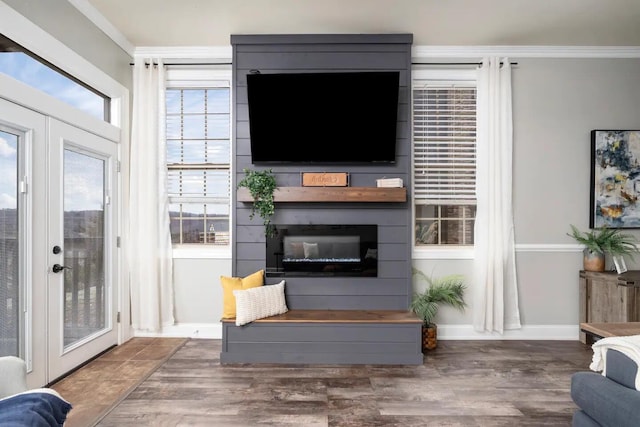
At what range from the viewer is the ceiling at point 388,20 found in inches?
132

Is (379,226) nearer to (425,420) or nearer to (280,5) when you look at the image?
(425,420)

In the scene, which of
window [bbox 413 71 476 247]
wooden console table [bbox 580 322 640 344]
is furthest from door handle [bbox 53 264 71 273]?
wooden console table [bbox 580 322 640 344]

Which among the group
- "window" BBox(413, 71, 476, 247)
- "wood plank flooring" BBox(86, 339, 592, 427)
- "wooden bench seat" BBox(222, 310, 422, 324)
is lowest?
"wood plank flooring" BBox(86, 339, 592, 427)

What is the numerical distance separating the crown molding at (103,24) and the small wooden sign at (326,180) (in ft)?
7.45

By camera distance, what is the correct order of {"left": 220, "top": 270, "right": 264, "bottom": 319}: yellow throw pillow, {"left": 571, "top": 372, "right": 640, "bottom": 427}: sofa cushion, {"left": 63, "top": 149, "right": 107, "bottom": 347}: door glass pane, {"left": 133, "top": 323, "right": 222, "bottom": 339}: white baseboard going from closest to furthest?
{"left": 571, "top": 372, "right": 640, "bottom": 427}: sofa cushion, {"left": 63, "top": 149, "right": 107, "bottom": 347}: door glass pane, {"left": 220, "top": 270, "right": 264, "bottom": 319}: yellow throw pillow, {"left": 133, "top": 323, "right": 222, "bottom": 339}: white baseboard

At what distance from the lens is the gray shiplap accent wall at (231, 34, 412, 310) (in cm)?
389

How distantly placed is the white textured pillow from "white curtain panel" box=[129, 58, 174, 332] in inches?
42.2

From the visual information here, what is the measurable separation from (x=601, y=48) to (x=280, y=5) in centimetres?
336

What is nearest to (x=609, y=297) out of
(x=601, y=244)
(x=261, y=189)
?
(x=601, y=244)

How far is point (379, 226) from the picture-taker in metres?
3.94

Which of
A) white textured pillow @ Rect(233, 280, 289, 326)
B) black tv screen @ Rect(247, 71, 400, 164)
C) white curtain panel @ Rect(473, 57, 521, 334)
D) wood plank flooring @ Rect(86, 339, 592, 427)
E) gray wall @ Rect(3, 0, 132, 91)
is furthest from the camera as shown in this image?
white curtain panel @ Rect(473, 57, 521, 334)

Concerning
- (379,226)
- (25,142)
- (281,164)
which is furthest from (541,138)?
(25,142)

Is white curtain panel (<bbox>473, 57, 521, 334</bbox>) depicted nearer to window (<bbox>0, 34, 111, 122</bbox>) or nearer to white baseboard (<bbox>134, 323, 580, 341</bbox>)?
white baseboard (<bbox>134, 323, 580, 341</bbox>)

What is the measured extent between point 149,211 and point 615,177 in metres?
4.82
